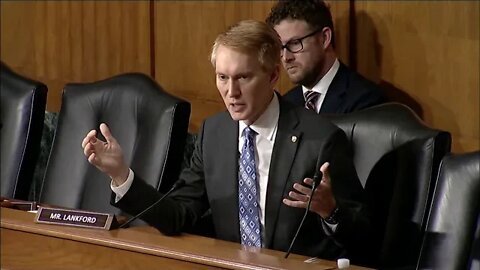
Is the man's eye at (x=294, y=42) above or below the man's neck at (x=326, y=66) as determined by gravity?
above

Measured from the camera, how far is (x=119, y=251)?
2.22 m

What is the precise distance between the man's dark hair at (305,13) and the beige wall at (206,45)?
200 millimetres

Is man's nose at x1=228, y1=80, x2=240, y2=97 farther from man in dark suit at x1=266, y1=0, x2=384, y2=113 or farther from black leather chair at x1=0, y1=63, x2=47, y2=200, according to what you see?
black leather chair at x1=0, y1=63, x2=47, y2=200

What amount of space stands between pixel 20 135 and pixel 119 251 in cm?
121

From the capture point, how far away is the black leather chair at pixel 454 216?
7.21 ft

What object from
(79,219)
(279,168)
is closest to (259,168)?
(279,168)

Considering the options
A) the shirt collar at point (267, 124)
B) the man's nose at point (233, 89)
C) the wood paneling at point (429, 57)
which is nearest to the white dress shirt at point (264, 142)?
the shirt collar at point (267, 124)

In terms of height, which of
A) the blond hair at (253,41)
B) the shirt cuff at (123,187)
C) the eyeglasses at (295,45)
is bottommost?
the shirt cuff at (123,187)

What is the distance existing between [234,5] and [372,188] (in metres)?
1.21

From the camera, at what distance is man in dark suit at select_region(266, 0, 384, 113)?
10.3ft

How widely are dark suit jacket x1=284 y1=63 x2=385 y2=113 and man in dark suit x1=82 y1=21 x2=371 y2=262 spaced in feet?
1.80

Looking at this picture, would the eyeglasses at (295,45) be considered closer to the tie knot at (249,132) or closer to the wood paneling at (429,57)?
the wood paneling at (429,57)

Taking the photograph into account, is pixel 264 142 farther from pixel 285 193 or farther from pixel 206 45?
pixel 206 45

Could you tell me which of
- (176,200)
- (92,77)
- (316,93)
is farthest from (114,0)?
(176,200)
